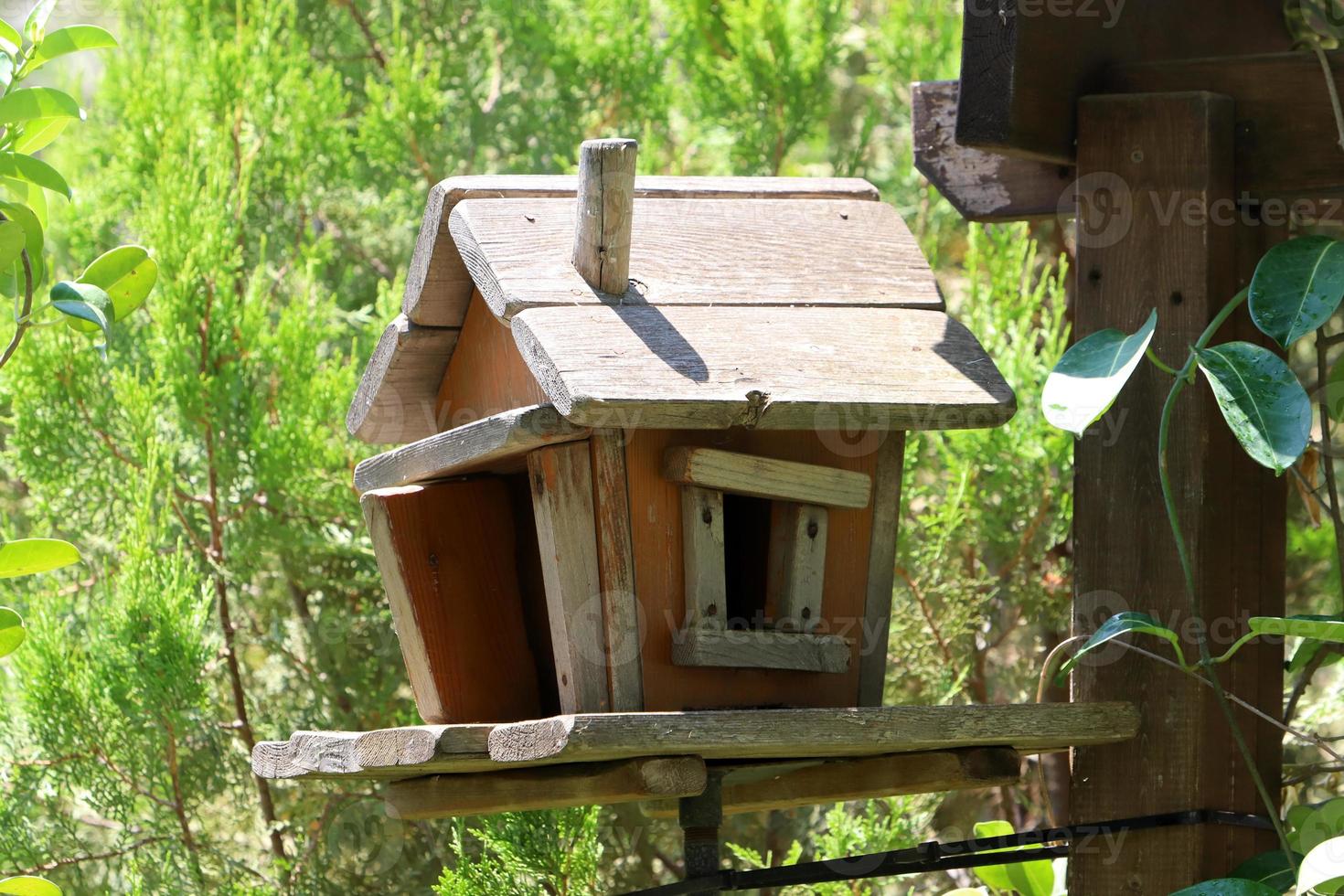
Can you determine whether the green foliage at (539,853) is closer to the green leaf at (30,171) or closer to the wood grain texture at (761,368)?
Result: the wood grain texture at (761,368)

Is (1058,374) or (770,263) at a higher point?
(770,263)

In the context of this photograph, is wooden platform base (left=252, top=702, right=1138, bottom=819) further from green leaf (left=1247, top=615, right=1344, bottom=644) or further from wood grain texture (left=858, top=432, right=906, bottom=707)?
green leaf (left=1247, top=615, right=1344, bottom=644)

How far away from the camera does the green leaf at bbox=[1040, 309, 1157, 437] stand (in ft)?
4.46

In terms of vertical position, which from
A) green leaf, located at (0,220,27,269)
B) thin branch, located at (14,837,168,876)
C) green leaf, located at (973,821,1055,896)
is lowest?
thin branch, located at (14,837,168,876)

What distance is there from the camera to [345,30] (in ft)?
13.1

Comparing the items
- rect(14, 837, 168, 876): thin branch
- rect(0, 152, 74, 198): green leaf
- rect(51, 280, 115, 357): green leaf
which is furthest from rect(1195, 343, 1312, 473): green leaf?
rect(14, 837, 168, 876): thin branch

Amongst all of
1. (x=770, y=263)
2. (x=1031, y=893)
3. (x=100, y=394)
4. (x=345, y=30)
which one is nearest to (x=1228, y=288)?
(x=770, y=263)

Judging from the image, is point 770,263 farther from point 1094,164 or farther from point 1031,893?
point 1031,893

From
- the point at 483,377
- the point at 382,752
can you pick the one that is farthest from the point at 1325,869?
the point at 483,377

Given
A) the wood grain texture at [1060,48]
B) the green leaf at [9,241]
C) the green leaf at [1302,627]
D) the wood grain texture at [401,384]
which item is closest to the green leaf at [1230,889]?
the green leaf at [1302,627]

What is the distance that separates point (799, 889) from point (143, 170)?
7.24ft

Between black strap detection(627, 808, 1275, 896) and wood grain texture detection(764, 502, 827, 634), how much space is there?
0.24 meters

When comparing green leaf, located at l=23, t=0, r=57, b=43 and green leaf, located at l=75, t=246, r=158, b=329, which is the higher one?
green leaf, located at l=23, t=0, r=57, b=43

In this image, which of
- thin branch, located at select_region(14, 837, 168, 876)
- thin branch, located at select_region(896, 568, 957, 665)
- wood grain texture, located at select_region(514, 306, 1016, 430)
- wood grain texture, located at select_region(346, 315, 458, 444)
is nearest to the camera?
wood grain texture, located at select_region(514, 306, 1016, 430)
